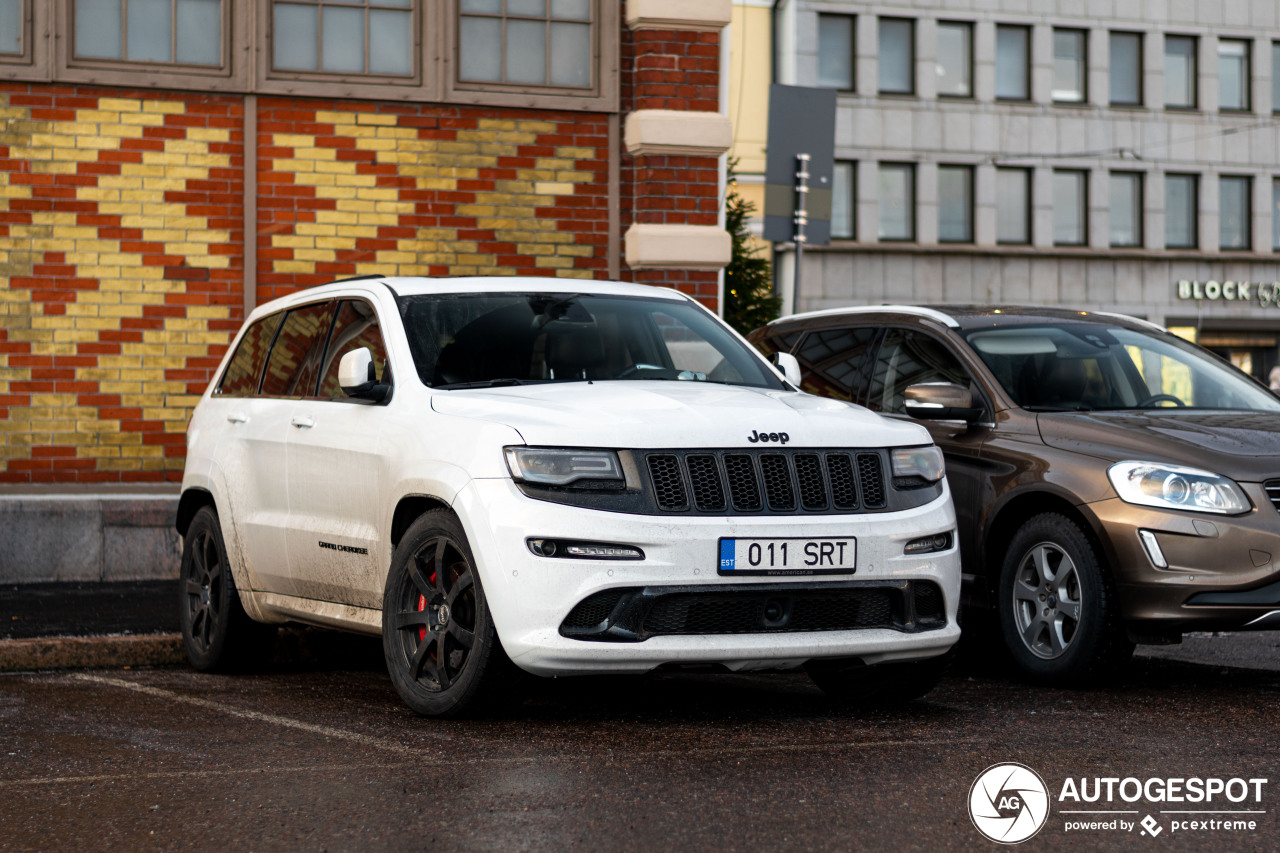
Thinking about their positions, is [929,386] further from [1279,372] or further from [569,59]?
[1279,372]

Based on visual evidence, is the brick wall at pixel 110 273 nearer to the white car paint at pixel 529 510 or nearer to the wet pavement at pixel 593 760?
the wet pavement at pixel 593 760

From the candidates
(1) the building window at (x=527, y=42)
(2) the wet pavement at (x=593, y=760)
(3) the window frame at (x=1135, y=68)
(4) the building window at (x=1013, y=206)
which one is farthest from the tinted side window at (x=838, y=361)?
(3) the window frame at (x=1135, y=68)

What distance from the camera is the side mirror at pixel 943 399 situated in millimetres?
7781

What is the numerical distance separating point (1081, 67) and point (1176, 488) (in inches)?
1498

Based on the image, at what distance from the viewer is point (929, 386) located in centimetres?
782

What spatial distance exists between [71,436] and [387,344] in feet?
18.5

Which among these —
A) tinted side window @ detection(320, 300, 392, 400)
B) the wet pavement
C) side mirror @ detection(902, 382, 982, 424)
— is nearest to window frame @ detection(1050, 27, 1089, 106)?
side mirror @ detection(902, 382, 982, 424)

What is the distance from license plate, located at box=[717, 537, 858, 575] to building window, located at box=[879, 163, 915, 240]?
3636 centimetres

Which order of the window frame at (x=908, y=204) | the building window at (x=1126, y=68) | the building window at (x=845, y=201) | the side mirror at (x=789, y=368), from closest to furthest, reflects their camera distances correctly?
the side mirror at (x=789, y=368)
the building window at (x=845, y=201)
the window frame at (x=908, y=204)
the building window at (x=1126, y=68)

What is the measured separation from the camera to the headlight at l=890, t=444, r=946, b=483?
20.7 ft

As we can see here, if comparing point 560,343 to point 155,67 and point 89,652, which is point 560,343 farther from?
point 155,67

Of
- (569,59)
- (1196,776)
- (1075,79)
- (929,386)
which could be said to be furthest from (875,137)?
(1196,776)

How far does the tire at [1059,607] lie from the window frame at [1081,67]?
37.0 meters

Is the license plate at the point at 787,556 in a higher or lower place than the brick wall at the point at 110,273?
lower
